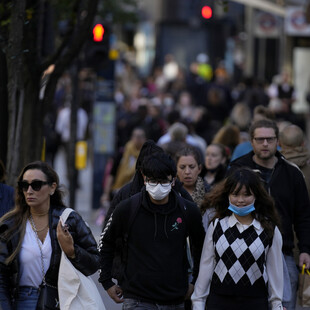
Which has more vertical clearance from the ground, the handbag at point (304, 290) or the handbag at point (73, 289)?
the handbag at point (73, 289)

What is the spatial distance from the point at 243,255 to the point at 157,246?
1.90 feet

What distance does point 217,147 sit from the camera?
10.4 m

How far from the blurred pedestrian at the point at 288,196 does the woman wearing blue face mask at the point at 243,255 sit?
0.99 meters

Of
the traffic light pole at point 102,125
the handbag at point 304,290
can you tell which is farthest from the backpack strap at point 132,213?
the traffic light pole at point 102,125

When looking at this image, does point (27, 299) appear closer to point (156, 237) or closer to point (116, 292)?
point (116, 292)

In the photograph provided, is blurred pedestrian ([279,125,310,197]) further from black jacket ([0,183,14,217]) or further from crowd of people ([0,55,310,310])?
black jacket ([0,183,14,217])

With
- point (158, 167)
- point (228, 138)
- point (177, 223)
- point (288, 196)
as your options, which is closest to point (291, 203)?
point (288, 196)

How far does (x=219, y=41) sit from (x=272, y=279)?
38.6 metres

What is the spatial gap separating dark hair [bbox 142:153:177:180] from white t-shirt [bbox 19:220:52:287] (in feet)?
2.59

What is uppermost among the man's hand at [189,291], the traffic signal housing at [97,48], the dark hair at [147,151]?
the traffic signal housing at [97,48]

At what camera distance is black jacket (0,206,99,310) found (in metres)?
6.11

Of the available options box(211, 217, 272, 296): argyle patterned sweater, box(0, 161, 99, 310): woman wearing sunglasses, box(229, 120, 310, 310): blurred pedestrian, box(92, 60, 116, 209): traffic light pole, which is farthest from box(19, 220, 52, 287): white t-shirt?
box(92, 60, 116, 209): traffic light pole

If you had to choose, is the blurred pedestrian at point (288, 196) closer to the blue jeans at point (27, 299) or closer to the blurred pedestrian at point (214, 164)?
the blue jeans at point (27, 299)

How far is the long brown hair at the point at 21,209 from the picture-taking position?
20.2 ft
